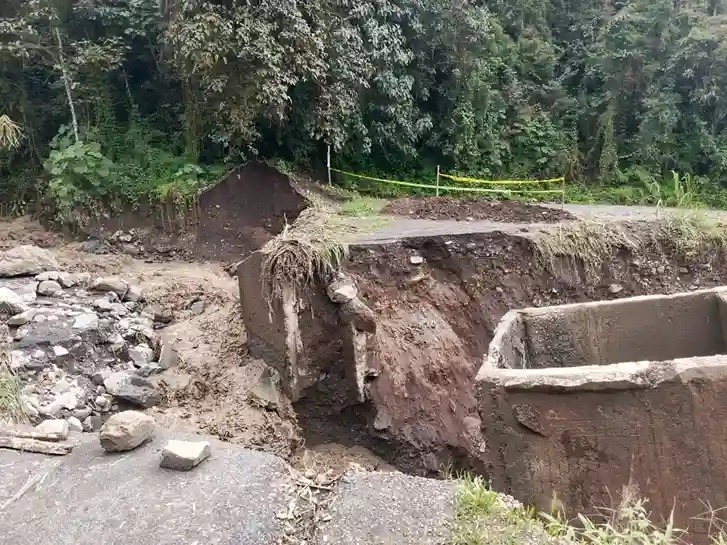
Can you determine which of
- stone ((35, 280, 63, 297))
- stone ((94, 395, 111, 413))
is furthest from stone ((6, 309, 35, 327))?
stone ((94, 395, 111, 413))

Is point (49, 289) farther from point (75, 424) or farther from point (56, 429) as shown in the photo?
point (56, 429)

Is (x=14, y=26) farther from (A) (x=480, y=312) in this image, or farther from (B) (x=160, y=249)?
(A) (x=480, y=312)

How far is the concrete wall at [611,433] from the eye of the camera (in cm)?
309

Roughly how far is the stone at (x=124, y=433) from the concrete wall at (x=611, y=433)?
1.98 m

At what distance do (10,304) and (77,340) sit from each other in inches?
32.6

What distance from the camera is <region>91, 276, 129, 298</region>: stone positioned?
24.6 feet

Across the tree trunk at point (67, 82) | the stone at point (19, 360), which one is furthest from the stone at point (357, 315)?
the tree trunk at point (67, 82)

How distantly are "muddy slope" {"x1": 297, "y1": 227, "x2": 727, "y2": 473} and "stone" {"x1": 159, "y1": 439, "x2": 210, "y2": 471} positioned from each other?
281cm

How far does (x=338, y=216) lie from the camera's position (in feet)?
28.2

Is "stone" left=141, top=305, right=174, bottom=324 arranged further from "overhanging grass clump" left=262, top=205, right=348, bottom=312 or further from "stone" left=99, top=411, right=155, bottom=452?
"stone" left=99, top=411, right=155, bottom=452

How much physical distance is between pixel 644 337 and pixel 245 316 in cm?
382

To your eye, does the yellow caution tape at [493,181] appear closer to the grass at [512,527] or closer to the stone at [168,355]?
the stone at [168,355]

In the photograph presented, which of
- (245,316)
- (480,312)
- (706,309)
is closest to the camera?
(706,309)

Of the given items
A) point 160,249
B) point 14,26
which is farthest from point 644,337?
point 14,26
